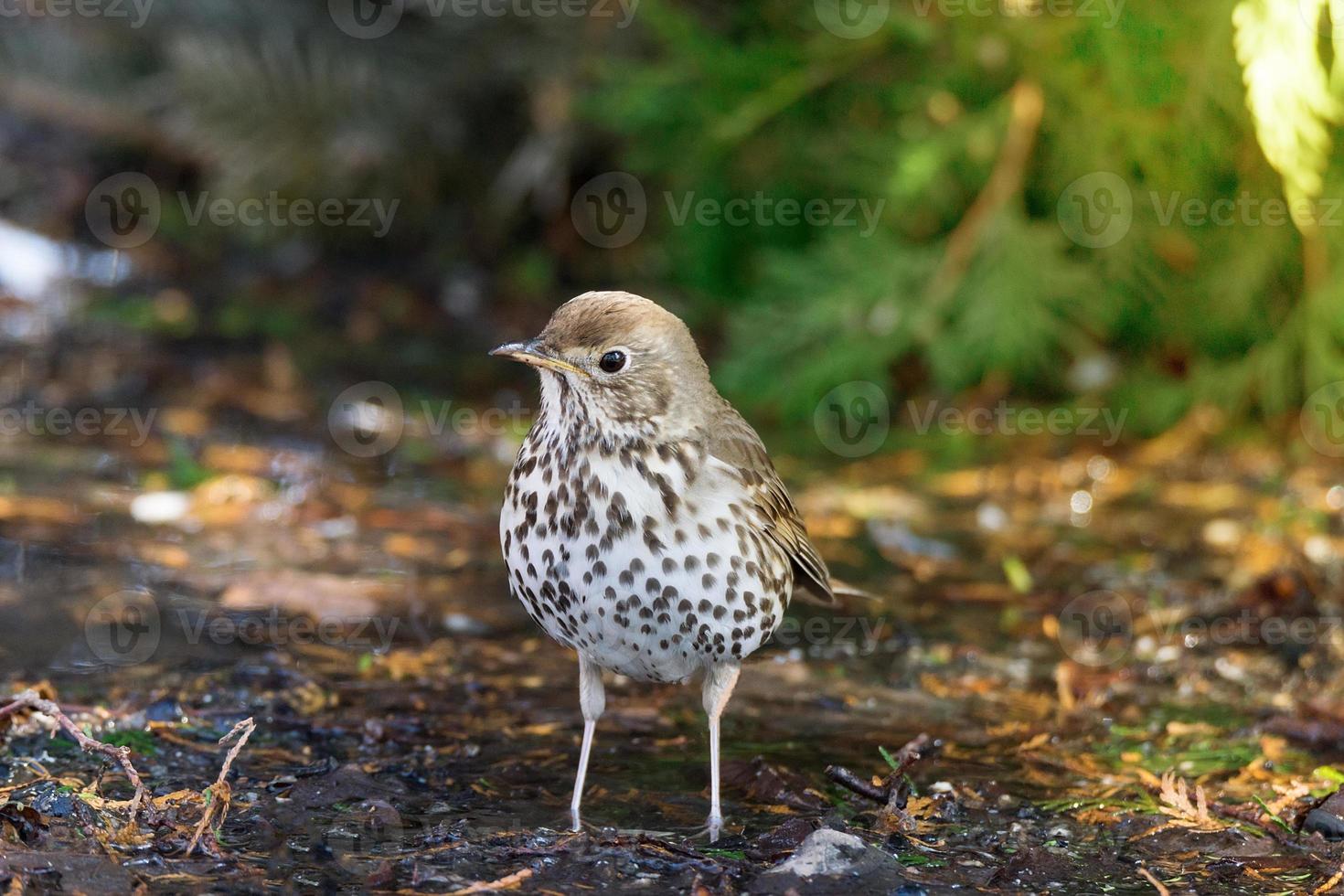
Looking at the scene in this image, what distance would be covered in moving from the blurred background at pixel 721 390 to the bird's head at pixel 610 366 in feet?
3.35

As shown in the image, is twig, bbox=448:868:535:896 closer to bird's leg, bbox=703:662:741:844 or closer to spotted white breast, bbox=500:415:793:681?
spotted white breast, bbox=500:415:793:681

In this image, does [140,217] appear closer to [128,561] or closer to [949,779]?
[128,561]

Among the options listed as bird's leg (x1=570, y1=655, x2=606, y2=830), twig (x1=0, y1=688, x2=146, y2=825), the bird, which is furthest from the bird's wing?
twig (x1=0, y1=688, x2=146, y2=825)

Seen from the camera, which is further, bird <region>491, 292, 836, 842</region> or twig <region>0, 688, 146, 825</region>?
bird <region>491, 292, 836, 842</region>

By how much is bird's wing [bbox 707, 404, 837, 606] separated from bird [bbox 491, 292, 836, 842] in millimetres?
12

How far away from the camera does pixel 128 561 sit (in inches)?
231

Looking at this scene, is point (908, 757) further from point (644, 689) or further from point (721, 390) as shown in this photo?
point (721, 390)

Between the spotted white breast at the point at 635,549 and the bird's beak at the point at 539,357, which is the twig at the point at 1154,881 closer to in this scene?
the spotted white breast at the point at 635,549

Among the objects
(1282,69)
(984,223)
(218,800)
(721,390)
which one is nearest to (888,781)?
(218,800)

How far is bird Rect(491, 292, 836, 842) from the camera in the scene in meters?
3.91

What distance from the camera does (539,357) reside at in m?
4.05

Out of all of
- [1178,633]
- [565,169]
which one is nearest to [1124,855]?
[1178,633]

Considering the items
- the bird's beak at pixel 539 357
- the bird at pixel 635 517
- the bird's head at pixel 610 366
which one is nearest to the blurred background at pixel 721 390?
the bird at pixel 635 517

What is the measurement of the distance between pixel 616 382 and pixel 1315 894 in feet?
6.83
